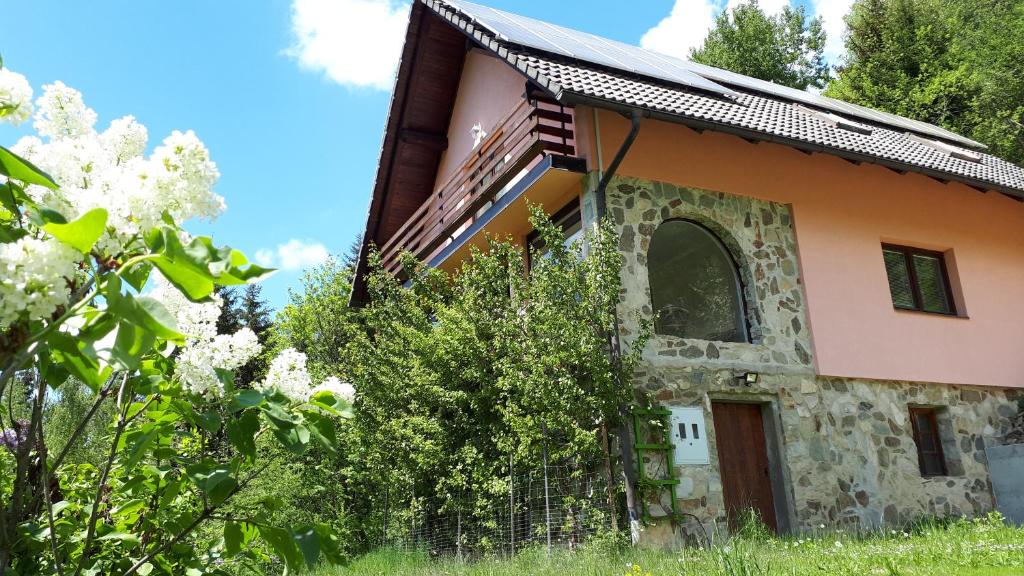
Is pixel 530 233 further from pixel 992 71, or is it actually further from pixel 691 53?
pixel 691 53

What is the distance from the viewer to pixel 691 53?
32.5 m

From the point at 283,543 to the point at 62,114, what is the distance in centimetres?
140

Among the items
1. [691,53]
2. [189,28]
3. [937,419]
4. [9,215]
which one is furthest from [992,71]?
[9,215]

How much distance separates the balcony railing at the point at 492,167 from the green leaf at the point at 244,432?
6.96 meters

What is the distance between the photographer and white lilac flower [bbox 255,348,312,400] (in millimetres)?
2484

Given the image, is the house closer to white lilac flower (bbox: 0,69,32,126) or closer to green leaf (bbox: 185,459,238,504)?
green leaf (bbox: 185,459,238,504)

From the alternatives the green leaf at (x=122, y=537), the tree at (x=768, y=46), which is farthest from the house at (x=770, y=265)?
the tree at (x=768, y=46)

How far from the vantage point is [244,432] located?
228 cm

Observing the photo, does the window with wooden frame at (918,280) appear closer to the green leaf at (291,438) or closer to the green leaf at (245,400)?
the green leaf at (291,438)

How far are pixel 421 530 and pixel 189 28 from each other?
6.58 m

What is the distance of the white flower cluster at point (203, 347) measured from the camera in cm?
236

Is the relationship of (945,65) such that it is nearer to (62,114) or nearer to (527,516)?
(527,516)

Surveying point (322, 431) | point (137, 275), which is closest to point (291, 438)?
point (322, 431)

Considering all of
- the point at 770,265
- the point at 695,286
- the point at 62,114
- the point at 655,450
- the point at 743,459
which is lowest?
the point at 743,459
